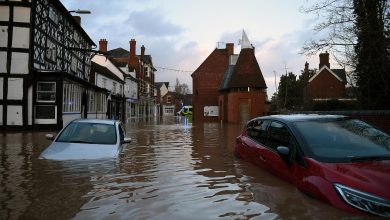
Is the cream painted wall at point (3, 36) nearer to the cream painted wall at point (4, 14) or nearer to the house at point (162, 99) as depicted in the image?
the cream painted wall at point (4, 14)

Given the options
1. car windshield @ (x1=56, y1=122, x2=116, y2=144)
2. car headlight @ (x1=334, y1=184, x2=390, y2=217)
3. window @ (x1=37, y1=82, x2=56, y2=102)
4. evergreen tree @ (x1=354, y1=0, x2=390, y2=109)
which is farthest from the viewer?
window @ (x1=37, y1=82, x2=56, y2=102)

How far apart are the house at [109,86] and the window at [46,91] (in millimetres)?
7997

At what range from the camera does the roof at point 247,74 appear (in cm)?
4489

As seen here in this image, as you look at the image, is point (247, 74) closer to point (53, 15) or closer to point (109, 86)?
point (109, 86)

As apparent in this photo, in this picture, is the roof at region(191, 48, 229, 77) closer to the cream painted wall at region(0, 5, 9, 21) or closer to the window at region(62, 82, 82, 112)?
the window at region(62, 82, 82, 112)

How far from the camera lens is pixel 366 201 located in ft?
15.7

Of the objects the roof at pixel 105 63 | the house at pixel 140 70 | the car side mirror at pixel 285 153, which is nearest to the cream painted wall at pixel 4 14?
the car side mirror at pixel 285 153

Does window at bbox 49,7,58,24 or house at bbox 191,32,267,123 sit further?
house at bbox 191,32,267,123

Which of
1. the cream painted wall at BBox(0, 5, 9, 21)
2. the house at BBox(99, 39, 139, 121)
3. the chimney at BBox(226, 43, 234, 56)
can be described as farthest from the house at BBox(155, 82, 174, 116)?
the cream painted wall at BBox(0, 5, 9, 21)

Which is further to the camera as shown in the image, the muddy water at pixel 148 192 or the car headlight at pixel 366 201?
the muddy water at pixel 148 192

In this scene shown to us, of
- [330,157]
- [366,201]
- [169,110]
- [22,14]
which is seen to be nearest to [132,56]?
[22,14]

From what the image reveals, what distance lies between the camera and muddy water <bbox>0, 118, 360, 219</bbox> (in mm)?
5559

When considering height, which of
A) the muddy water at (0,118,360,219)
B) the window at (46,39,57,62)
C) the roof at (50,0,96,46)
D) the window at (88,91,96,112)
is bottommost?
the muddy water at (0,118,360,219)

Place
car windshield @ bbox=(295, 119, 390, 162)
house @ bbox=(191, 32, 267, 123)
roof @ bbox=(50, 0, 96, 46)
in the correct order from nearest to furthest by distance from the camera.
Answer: car windshield @ bbox=(295, 119, 390, 162) → roof @ bbox=(50, 0, 96, 46) → house @ bbox=(191, 32, 267, 123)
